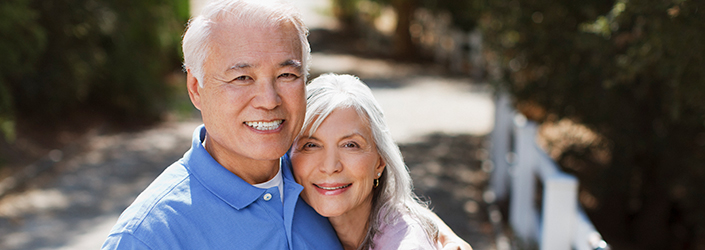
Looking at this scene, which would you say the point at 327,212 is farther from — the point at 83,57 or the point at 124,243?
the point at 83,57

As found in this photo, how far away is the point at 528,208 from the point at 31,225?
16.3 ft

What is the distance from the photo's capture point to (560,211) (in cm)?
367

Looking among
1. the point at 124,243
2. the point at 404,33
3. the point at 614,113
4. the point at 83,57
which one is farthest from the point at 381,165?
the point at 404,33

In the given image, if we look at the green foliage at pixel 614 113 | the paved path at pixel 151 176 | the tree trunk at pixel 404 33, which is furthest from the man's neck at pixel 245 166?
the tree trunk at pixel 404 33

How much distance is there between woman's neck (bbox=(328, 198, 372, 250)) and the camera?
2.12 meters

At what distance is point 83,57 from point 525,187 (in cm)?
723

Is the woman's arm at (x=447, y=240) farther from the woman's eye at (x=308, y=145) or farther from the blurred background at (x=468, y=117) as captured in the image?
the blurred background at (x=468, y=117)

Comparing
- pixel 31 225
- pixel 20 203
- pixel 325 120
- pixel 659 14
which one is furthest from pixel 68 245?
pixel 659 14

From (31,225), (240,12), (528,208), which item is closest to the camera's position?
(240,12)

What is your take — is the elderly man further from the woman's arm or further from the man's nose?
the woman's arm

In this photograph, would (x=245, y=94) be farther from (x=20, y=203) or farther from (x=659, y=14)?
(x=20, y=203)

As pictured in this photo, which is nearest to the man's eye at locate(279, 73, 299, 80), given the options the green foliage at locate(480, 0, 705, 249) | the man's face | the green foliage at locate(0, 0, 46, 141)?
the man's face

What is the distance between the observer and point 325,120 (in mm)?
2006

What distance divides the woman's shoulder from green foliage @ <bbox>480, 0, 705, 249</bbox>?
2.83 meters
